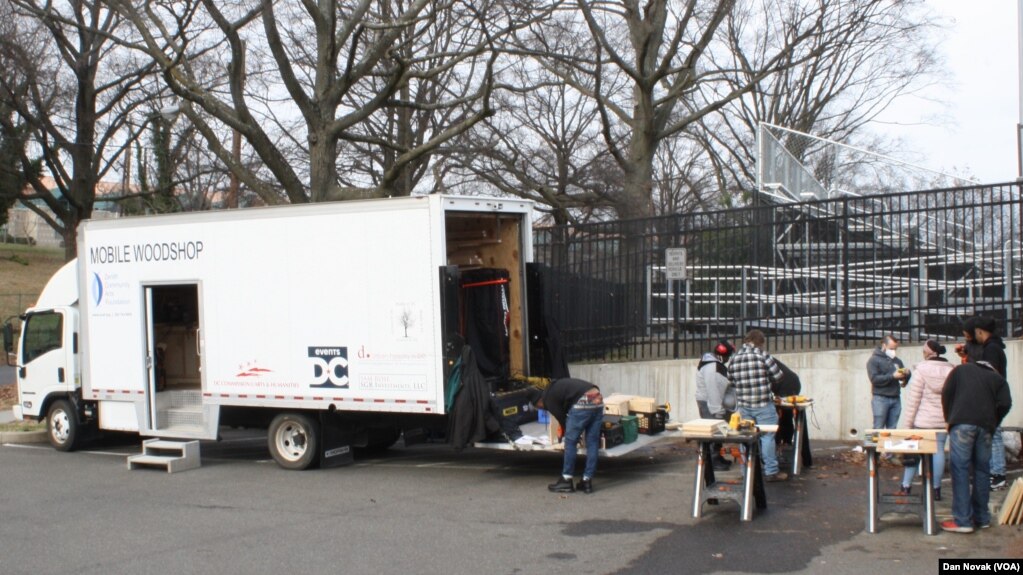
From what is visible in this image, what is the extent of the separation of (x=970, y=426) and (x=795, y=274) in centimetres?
635

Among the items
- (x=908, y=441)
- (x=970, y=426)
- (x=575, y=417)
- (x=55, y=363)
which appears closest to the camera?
(x=970, y=426)

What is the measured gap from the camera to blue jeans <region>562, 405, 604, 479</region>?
1038 cm

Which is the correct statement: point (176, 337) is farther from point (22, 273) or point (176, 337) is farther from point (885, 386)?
point (22, 273)

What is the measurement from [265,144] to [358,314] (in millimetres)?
9446

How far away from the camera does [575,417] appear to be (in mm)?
10375

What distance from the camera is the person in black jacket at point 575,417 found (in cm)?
1038

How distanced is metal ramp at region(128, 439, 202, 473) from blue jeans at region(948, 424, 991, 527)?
359 inches

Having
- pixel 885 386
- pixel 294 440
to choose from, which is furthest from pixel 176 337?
pixel 885 386

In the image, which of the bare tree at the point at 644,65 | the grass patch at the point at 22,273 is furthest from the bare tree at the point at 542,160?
the grass patch at the point at 22,273

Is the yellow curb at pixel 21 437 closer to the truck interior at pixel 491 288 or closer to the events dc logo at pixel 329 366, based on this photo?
the events dc logo at pixel 329 366

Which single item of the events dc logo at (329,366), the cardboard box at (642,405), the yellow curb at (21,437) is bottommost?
the yellow curb at (21,437)

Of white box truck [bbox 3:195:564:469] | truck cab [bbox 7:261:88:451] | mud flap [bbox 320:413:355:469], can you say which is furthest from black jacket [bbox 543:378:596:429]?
truck cab [bbox 7:261:88:451]

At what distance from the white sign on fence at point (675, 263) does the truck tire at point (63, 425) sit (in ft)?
28.5

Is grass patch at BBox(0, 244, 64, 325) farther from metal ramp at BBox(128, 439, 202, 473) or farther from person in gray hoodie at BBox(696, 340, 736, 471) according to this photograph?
person in gray hoodie at BBox(696, 340, 736, 471)
